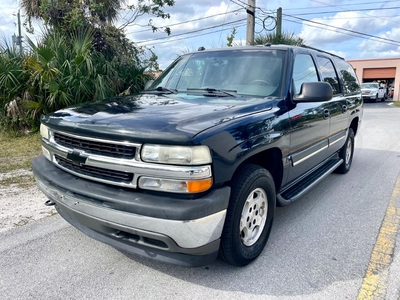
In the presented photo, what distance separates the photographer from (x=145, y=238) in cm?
232

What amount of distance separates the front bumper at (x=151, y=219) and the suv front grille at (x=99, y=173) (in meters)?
0.07

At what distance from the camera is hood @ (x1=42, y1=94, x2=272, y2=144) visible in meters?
2.22

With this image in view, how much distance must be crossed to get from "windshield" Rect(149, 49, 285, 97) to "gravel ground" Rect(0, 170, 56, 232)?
2.03 meters

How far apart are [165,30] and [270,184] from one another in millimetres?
9467

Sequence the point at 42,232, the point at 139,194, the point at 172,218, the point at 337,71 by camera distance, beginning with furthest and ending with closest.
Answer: the point at 337,71 → the point at 42,232 → the point at 139,194 → the point at 172,218

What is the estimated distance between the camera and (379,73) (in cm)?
3450

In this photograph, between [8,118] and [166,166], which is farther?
[8,118]

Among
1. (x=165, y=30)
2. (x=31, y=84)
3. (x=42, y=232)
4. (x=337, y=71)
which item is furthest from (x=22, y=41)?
(x=337, y=71)

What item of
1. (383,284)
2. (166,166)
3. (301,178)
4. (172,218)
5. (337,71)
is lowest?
(383,284)

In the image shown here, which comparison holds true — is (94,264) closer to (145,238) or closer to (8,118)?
(145,238)

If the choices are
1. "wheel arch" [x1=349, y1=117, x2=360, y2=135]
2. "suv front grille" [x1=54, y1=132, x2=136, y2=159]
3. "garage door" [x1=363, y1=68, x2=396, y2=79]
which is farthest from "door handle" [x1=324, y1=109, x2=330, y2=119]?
"garage door" [x1=363, y1=68, x2=396, y2=79]

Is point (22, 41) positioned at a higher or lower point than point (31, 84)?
higher

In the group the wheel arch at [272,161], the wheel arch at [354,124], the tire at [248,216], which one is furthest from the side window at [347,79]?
the tire at [248,216]

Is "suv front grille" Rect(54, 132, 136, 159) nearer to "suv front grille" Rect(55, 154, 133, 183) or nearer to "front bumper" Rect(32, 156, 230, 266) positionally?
"suv front grille" Rect(55, 154, 133, 183)
